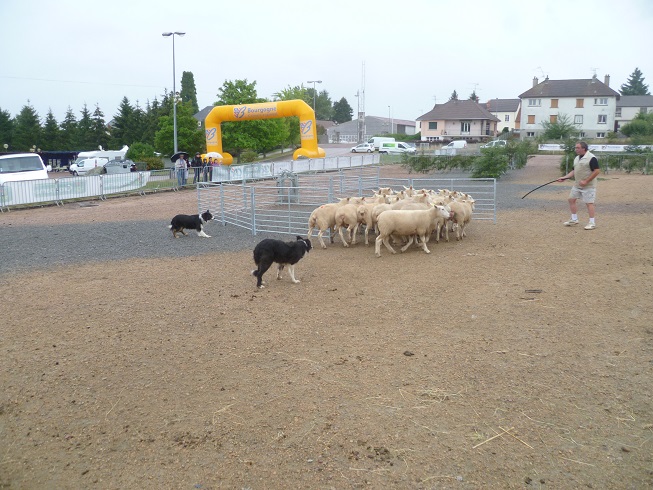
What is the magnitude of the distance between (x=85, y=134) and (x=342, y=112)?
8916cm

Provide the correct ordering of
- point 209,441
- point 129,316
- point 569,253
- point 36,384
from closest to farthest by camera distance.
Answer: point 209,441, point 36,384, point 129,316, point 569,253

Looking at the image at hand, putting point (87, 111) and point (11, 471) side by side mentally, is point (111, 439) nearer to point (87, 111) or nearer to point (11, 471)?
point (11, 471)

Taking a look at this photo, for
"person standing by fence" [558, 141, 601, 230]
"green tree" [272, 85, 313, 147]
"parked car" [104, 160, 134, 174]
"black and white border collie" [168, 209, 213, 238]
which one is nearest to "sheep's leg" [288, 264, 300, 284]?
"black and white border collie" [168, 209, 213, 238]

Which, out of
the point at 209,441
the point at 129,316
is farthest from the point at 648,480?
the point at 129,316

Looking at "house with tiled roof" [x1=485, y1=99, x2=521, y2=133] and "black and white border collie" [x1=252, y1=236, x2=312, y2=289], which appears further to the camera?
"house with tiled roof" [x1=485, y1=99, x2=521, y2=133]

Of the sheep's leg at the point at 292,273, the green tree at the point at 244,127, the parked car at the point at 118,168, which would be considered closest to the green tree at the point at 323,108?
the green tree at the point at 244,127

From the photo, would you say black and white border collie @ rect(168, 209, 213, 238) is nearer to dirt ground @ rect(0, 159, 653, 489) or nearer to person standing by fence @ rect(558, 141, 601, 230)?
dirt ground @ rect(0, 159, 653, 489)

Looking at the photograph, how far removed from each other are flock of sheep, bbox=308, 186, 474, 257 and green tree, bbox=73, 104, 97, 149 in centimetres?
5657

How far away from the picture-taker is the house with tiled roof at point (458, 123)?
260 feet

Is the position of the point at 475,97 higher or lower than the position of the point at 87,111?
higher

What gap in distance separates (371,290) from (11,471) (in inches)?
202

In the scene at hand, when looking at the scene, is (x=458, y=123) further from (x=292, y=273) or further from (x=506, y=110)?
(x=292, y=273)

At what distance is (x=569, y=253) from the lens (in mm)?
10008

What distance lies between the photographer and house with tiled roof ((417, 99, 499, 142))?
7910 cm
